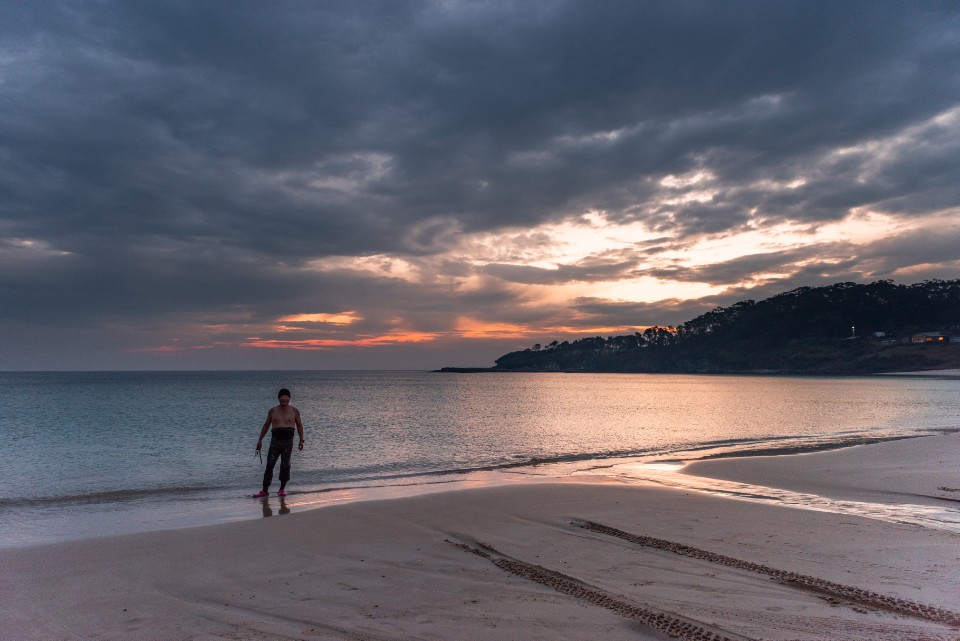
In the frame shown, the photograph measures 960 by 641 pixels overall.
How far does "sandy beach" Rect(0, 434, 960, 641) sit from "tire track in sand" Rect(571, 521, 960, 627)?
33 mm

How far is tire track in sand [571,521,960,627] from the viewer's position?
228 inches

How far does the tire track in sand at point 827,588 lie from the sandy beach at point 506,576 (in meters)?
0.03

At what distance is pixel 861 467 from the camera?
17.8 meters

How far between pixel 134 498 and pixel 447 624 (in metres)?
13.2

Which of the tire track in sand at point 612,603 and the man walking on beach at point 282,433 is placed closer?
the tire track in sand at point 612,603

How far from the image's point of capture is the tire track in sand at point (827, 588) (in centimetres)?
579

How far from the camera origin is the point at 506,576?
7328 mm

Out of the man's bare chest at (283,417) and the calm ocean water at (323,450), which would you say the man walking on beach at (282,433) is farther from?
the calm ocean water at (323,450)

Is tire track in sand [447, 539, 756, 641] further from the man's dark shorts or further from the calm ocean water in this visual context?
the man's dark shorts

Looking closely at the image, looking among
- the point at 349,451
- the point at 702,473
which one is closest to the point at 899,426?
the point at 702,473

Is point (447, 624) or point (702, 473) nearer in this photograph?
point (447, 624)

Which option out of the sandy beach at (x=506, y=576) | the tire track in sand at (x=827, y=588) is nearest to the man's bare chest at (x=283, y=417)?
the sandy beach at (x=506, y=576)

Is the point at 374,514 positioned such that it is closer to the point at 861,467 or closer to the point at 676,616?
the point at 676,616

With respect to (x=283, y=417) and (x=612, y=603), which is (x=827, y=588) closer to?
(x=612, y=603)
